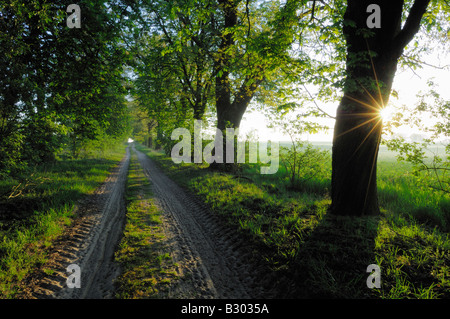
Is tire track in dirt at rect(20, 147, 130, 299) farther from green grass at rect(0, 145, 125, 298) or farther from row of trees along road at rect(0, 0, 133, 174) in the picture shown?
row of trees along road at rect(0, 0, 133, 174)

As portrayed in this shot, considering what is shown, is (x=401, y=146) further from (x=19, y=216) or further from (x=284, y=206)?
(x=19, y=216)

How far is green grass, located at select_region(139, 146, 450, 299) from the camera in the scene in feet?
9.10

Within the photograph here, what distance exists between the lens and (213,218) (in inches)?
228

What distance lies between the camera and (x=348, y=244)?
370 centimetres

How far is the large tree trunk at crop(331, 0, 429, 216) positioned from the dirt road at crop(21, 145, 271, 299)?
306 centimetres

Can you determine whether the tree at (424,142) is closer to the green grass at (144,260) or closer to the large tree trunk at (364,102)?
the large tree trunk at (364,102)

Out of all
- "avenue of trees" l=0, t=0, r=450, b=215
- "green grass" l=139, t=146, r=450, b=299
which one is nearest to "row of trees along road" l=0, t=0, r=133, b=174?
"avenue of trees" l=0, t=0, r=450, b=215

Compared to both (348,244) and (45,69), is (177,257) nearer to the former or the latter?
(348,244)

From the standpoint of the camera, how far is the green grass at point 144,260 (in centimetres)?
292

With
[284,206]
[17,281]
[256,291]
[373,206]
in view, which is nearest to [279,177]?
[284,206]

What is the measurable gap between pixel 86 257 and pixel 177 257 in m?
1.81

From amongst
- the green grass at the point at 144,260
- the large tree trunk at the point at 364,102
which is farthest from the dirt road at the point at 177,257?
the large tree trunk at the point at 364,102
